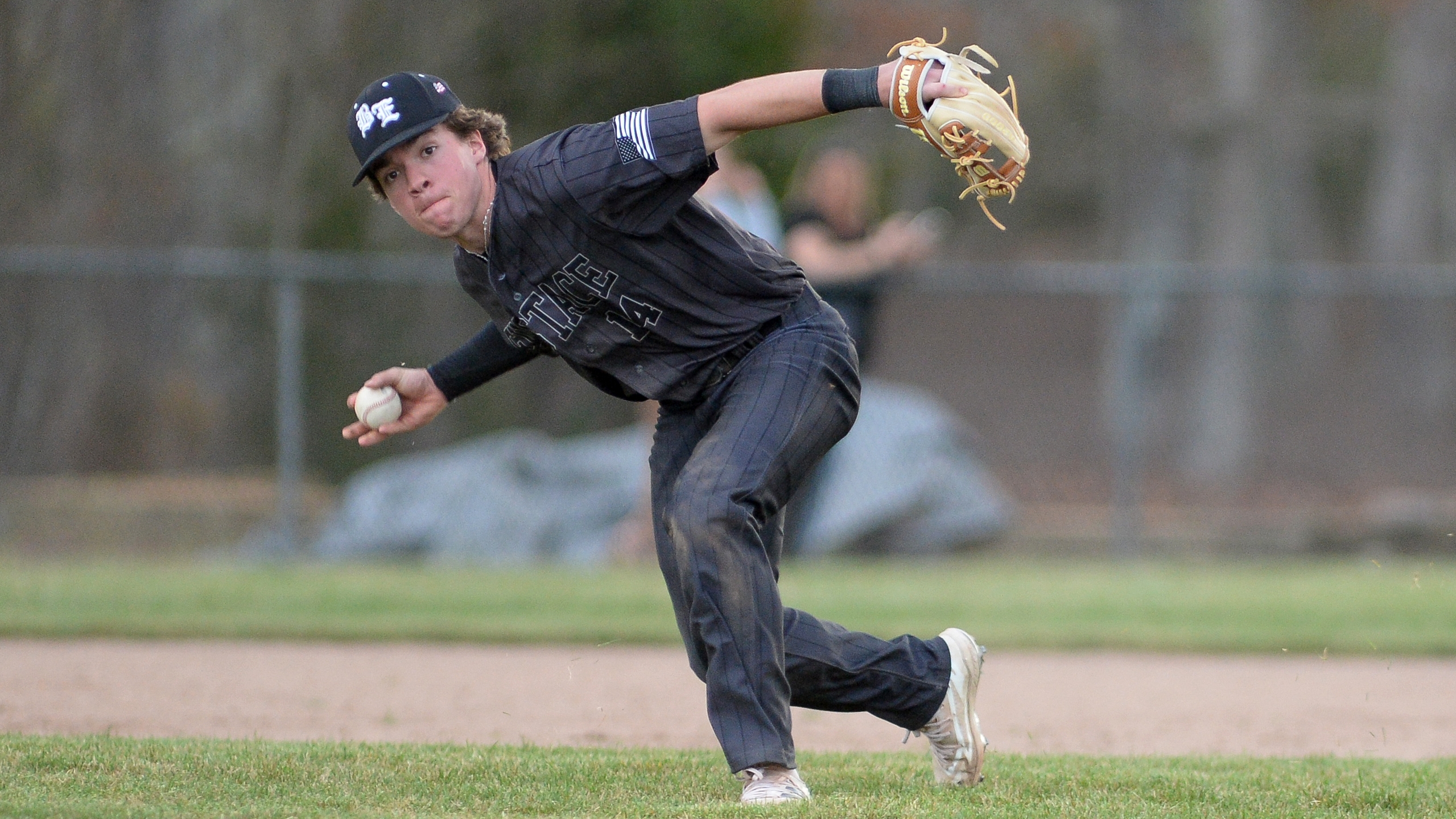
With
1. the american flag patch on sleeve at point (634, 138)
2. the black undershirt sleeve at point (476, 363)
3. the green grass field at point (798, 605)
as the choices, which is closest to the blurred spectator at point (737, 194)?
the green grass field at point (798, 605)

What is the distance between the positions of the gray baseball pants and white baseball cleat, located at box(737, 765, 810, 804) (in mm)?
23

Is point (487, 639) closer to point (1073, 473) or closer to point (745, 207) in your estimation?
point (745, 207)

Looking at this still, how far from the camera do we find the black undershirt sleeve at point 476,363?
4.49 metres

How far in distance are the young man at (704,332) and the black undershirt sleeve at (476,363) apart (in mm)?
192

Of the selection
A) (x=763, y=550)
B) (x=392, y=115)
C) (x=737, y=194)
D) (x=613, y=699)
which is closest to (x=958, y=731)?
(x=763, y=550)

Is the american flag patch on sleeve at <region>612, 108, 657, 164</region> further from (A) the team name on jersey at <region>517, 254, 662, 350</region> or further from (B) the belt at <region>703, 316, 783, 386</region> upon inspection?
(B) the belt at <region>703, 316, 783, 386</region>

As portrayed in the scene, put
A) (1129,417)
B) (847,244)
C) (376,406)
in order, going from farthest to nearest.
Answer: (1129,417) < (847,244) < (376,406)

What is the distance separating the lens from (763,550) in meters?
3.77

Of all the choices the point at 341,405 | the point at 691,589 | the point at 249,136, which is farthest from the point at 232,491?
the point at 691,589

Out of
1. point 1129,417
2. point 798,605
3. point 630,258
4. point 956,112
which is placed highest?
point 956,112

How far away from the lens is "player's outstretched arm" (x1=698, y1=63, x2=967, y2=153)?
Result: 3584 mm

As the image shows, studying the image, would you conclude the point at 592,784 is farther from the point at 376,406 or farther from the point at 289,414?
the point at 289,414

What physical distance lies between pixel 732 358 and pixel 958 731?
3.61ft

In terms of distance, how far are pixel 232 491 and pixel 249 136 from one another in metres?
3.55
